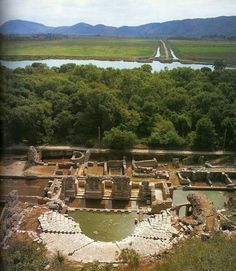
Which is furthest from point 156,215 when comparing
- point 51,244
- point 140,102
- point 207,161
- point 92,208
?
point 140,102

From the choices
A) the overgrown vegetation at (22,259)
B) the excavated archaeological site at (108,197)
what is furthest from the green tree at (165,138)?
the overgrown vegetation at (22,259)

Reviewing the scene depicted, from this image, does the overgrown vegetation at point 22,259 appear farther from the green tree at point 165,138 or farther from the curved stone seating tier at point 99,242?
the green tree at point 165,138

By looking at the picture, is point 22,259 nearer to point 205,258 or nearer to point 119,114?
point 205,258

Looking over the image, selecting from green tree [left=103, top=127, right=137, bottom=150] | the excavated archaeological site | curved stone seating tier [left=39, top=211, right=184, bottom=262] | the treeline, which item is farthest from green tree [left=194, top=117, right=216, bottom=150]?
curved stone seating tier [left=39, top=211, right=184, bottom=262]

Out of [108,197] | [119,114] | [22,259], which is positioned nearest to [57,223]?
Result: [108,197]

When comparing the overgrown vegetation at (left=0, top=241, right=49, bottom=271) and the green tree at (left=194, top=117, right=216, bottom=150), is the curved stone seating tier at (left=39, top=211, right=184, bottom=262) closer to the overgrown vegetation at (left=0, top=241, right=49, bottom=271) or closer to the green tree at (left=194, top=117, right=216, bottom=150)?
the overgrown vegetation at (left=0, top=241, right=49, bottom=271)

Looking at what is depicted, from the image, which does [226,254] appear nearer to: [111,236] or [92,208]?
[111,236]
